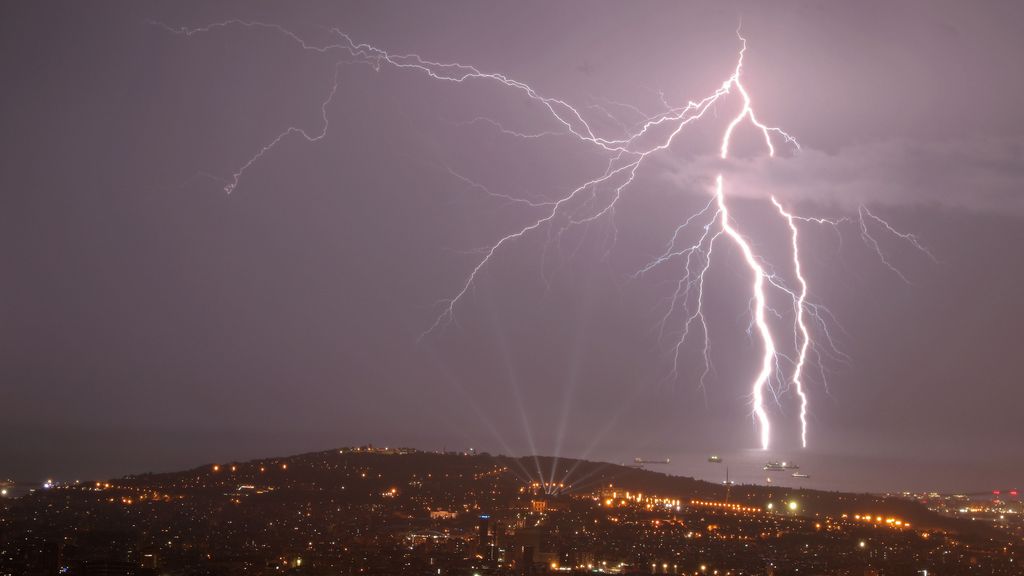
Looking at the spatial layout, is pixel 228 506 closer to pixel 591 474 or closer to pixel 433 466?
pixel 433 466

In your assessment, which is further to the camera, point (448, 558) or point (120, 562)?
point (448, 558)

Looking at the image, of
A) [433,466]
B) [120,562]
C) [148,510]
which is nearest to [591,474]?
[433,466]

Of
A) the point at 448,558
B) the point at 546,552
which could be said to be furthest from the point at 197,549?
the point at 546,552

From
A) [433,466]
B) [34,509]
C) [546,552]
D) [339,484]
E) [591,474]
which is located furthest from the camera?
[591,474]

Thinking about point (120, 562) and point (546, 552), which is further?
point (546, 552)

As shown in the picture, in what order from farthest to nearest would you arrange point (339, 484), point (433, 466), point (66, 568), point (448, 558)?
1. point (433, 466)
2. point (339, 484)
3. point (448, 558)
4. point (66, 568)

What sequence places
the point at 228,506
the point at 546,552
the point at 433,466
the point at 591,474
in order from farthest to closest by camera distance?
the point at 591,474, the point at 433,466, the point at 228,506, the point at 546,552

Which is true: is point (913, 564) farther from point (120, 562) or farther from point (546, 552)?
point (120, 562)

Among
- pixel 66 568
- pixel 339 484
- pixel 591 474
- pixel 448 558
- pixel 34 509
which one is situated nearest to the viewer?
pixel 66 568
